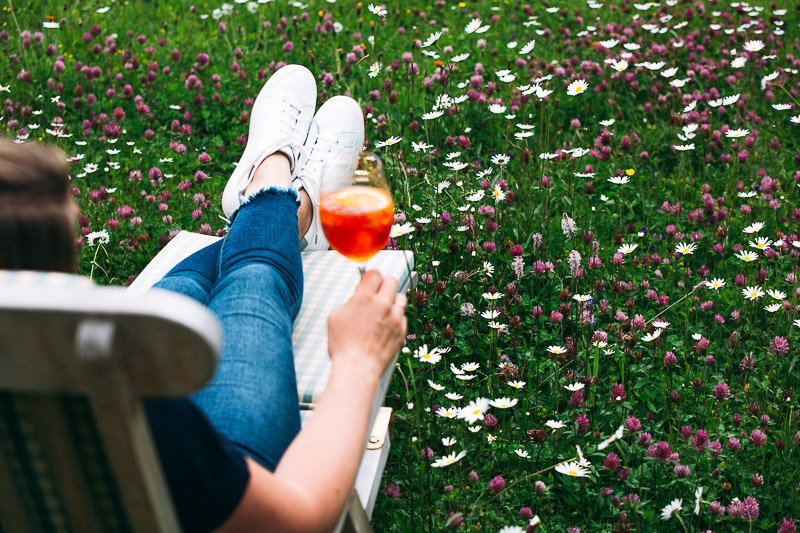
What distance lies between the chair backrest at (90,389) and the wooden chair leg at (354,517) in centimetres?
68

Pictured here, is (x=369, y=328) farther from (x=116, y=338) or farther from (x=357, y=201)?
(x=116, y=338)

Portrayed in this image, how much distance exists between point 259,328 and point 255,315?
0.17ft

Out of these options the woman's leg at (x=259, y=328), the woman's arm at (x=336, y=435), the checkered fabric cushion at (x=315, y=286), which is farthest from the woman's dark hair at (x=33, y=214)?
the checkered fabric cushion at (x=315, y=286)

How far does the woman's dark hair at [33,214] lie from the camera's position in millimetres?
1141

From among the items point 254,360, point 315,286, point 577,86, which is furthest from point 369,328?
point 577,86

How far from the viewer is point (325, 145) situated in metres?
3.19

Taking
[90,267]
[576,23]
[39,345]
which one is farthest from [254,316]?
[576,23]

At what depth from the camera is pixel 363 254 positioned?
2002 mm

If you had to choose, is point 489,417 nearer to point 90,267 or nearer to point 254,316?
point 254,316

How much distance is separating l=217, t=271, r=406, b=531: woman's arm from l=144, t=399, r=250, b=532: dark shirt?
0.03 m

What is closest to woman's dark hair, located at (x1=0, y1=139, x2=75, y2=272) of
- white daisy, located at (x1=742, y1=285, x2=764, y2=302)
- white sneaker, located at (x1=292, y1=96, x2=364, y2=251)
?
white sneaker, located at (x1=292, y1=96, x2=364, y2=251)

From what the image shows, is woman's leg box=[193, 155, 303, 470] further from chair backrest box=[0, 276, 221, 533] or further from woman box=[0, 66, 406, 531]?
chair backrest box=[0, 276, 221, 533]

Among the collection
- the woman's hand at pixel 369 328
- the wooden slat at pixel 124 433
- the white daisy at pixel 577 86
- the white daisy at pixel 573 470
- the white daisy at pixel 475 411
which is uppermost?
the wooden slat at pixel 124 433

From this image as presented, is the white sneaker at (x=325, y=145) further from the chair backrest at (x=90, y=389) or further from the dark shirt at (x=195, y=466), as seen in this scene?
the chair backrest at (x=90, y=389)
